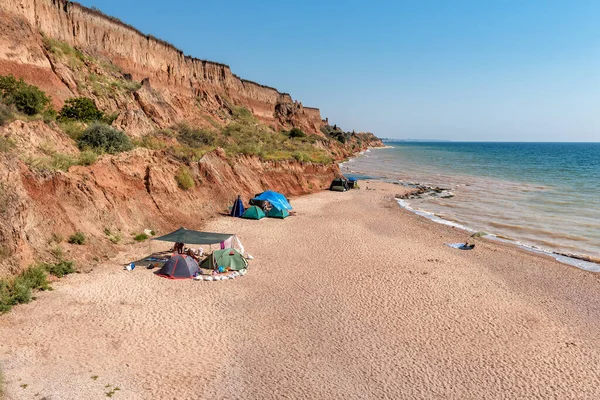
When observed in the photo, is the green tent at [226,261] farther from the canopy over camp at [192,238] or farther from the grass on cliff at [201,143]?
the grass on cliff at [201,143]

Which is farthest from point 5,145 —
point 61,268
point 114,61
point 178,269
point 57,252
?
point 114,61

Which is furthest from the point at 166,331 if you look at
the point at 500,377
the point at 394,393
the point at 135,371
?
the point at 500,377

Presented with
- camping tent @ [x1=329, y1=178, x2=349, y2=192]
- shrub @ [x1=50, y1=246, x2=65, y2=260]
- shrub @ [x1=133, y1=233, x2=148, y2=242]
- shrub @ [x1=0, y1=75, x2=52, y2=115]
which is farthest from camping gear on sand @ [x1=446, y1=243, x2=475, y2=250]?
shrub @ [x1=0, y1=75, x2=52, y2=115]

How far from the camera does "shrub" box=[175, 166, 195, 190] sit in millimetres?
23266

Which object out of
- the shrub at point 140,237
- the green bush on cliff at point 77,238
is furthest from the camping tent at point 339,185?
the green bush on cliff at point 77,238

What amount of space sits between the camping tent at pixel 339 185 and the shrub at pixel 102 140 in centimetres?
2292

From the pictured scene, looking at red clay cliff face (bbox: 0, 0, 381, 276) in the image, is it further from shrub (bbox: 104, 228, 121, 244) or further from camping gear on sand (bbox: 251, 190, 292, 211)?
camping gear on sand (bbox: 251, 190, 292, 211)

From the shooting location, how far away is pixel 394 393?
8352 mm

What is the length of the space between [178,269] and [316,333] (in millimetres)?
6139

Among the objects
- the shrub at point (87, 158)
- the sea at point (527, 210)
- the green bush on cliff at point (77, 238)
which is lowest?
the sea at point (527, 210)

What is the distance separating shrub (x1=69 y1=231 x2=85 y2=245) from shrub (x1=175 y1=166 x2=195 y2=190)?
344 inches

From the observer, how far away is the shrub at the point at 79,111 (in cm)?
2495

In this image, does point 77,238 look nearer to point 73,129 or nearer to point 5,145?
point 5,145

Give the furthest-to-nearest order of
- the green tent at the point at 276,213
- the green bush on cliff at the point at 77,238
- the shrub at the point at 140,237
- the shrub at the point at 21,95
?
1. the green tent at the point at 276,213
2. the shrub at the point at 21,95
3. the shrub at the point at 140,237
4. the green bush on cliff at the point at 77,238
